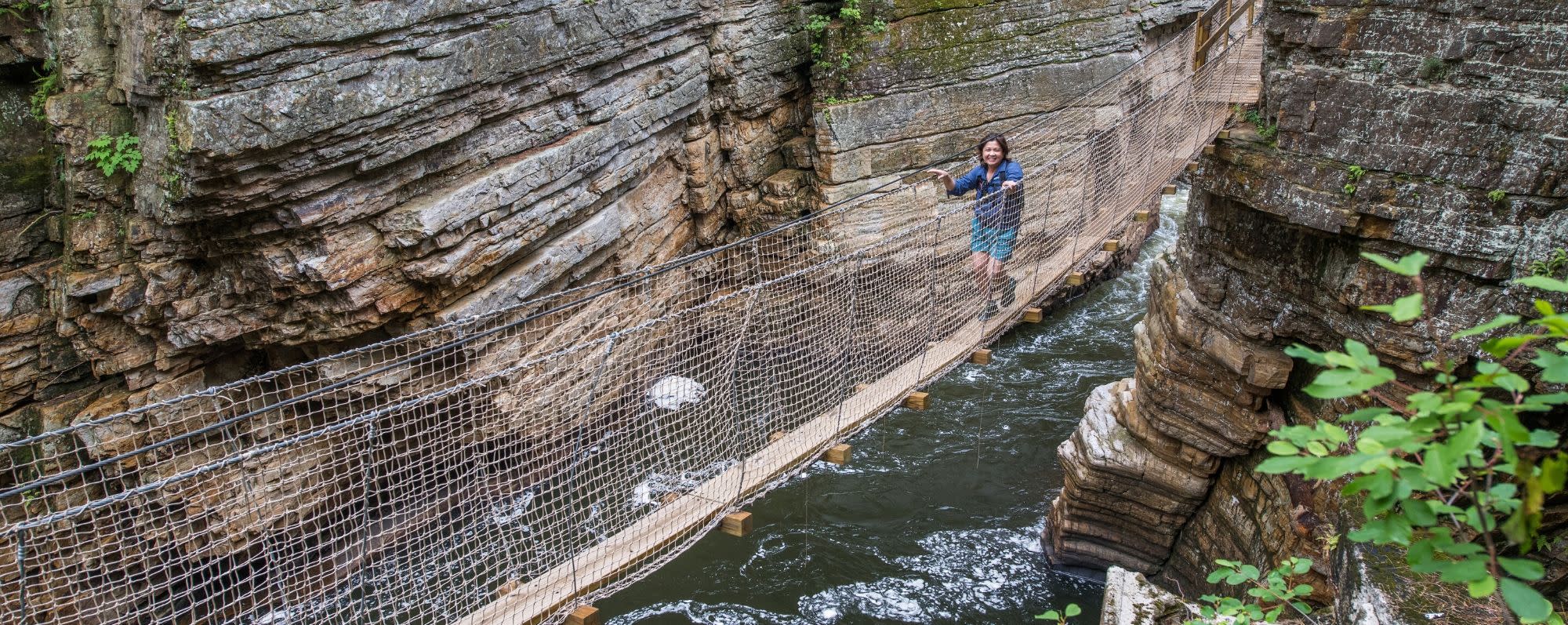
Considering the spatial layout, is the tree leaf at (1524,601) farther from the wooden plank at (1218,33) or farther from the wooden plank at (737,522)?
the wooden plank at (1218,33)

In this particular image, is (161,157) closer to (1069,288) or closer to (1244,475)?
(1244,475)

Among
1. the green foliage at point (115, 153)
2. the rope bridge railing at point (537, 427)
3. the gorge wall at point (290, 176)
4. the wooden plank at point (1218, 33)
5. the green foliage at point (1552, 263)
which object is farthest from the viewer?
the wooden plank at point (1218, 33)

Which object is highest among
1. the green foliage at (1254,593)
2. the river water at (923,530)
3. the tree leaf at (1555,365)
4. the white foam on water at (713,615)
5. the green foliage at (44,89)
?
the green foliage at (44,89)

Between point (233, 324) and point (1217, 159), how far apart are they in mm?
4844

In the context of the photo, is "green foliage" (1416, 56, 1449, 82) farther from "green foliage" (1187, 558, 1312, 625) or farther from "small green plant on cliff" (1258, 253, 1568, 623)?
"small green plant on cliff" (1258, 253, 1568, 623)

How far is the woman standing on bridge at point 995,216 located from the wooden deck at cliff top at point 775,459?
0.49 feet

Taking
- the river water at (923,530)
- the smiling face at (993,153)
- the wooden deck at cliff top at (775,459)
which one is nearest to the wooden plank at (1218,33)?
the wooden deck at cliff top at (775,459)

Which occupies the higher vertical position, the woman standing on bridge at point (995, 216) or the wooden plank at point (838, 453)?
the woman standing on bridge at point (995, 216)

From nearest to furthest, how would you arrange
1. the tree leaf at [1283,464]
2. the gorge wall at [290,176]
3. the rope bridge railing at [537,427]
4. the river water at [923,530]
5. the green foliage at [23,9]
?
the tree leaf at [1283,464], the rope bridge railing at [537,427], the gorge wall at [290,176], the green foliage at [23,9], the river water at [923,530]

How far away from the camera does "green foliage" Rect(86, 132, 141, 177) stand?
482 cm

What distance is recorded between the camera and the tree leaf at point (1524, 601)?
1279 millimetres

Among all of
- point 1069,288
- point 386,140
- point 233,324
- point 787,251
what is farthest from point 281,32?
point 1069,288

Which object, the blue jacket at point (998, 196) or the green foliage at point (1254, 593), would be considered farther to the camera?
the blue jacket at point (998, 196)

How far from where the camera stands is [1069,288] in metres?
8.20
